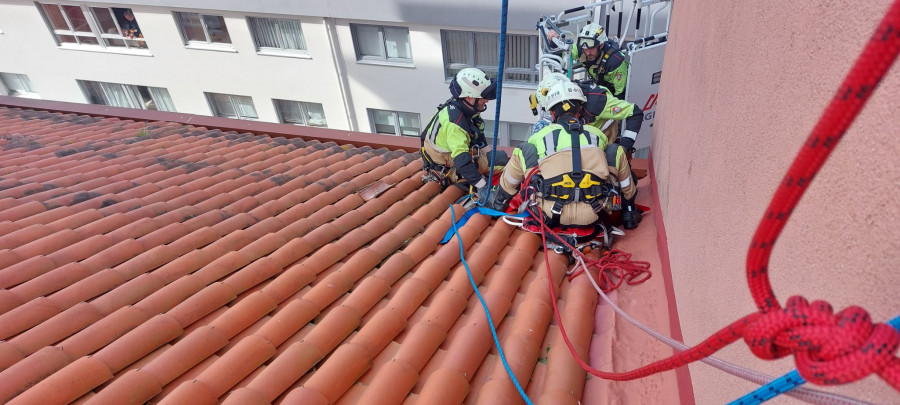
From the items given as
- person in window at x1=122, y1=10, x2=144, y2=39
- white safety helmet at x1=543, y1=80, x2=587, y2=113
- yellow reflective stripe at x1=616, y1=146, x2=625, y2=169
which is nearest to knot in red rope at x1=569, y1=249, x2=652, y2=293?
yellow reflective stripe at x1=616, y1=146, x2=625, y2=169

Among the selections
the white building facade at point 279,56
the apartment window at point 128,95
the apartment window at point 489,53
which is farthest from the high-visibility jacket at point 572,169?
the apartment window at point 128,95

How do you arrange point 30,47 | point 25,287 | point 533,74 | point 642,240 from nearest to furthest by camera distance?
point 25,287
point 642,240
point 533,74
point 30,47

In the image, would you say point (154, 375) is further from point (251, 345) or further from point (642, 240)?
point (642, 240)

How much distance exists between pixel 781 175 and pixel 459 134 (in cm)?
325

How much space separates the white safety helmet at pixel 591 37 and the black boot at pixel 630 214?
8.82 ft

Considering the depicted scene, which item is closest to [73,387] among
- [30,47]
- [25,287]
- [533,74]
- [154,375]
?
[154,375]

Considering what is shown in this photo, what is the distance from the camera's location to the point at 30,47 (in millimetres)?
14359

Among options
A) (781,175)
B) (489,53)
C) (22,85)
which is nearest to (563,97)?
(781,175)

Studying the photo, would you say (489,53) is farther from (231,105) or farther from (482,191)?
(231,105)

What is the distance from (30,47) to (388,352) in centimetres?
1918

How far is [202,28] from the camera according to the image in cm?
1240

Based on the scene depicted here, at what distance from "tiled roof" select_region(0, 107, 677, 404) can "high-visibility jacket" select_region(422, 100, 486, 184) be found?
1.02 feet

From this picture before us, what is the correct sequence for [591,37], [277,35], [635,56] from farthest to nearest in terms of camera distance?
[277,35] < [591,37] < [635,56]

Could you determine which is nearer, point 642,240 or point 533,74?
point 642,240
